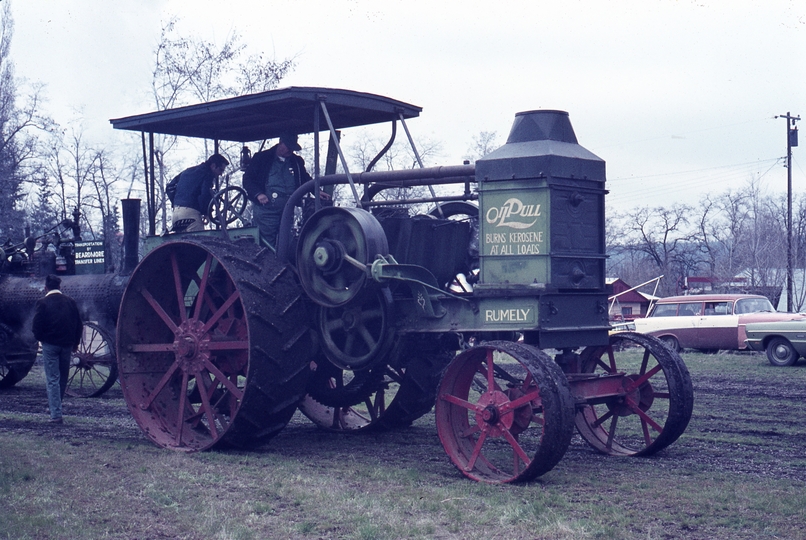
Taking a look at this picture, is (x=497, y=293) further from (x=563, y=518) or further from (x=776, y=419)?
(x=776, y=419)

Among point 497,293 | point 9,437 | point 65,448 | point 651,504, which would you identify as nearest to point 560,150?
point 497,293

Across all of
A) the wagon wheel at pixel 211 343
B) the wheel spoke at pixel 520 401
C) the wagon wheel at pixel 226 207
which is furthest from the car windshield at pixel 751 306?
the wheel spoke at pixel 520 401

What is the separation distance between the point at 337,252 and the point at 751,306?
17213mm

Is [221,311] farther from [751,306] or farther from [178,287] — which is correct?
[751,306]

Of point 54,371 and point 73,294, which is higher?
point 73,294

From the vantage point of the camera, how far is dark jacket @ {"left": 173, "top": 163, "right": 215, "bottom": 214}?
29.4 feet

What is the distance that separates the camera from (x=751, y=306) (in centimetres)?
2197

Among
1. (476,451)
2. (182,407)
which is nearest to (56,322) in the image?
(182,407)

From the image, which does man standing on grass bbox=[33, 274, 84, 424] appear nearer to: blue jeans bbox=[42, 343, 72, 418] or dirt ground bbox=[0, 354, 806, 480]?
blue jeans bbox=[42, 343, 72, 418]

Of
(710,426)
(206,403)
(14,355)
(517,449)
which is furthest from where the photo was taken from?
(14,355)

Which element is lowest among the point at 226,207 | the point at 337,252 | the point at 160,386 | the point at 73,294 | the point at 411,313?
the point at 160,386

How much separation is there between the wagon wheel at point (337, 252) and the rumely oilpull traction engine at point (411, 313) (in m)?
0.02

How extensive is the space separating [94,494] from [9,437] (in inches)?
117

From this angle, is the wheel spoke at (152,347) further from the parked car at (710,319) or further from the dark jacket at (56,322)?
the parked car at (710,319)
